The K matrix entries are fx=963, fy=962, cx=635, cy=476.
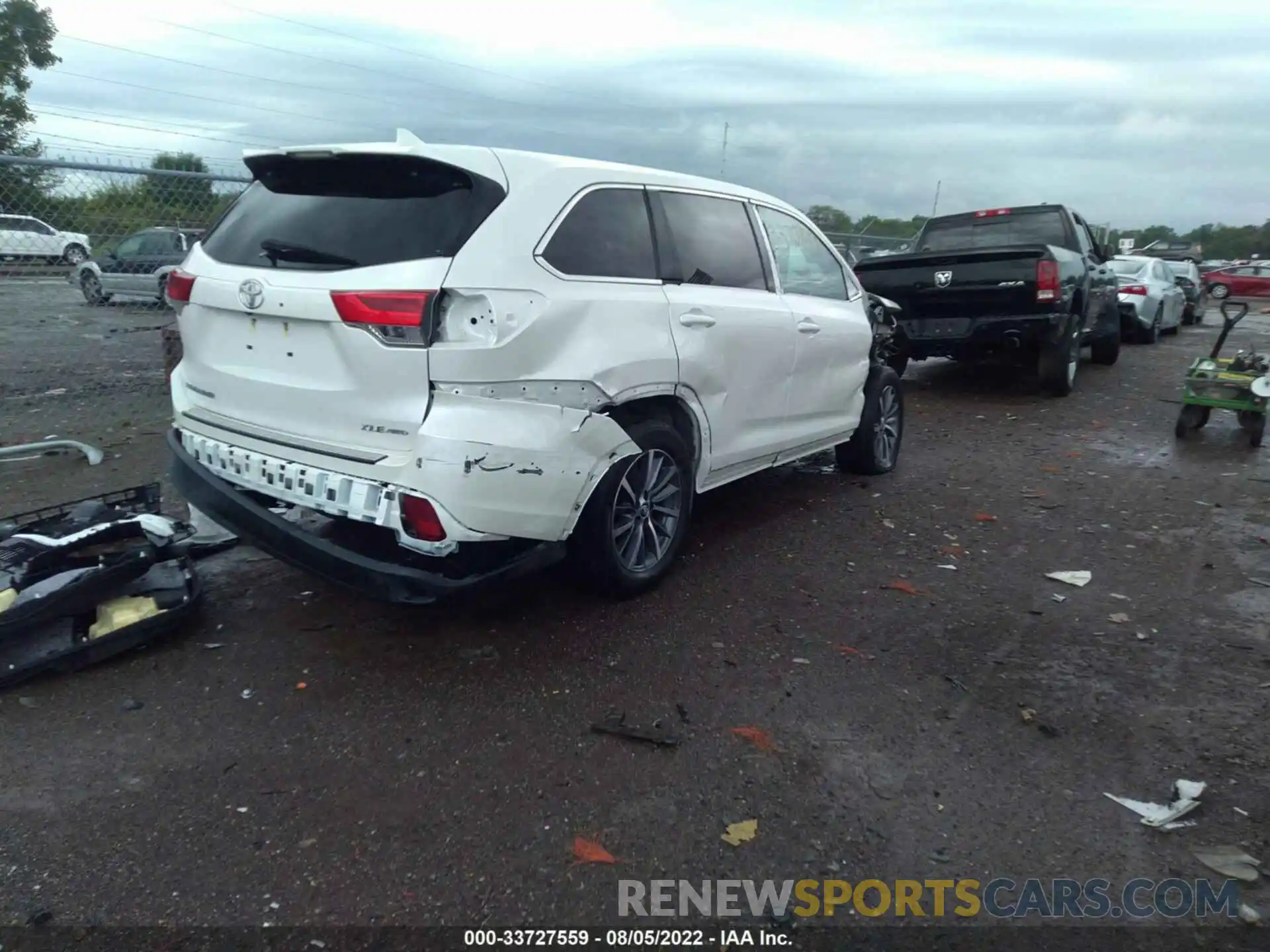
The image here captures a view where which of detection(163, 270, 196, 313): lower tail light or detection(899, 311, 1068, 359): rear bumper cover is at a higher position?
detection(163, 270, 196, 313): lower tail light

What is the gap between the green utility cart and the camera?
809 cm

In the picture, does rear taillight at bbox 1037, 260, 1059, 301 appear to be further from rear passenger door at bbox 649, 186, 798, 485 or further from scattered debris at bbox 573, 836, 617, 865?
scattered debris at bbox 573, 836, 617, 865

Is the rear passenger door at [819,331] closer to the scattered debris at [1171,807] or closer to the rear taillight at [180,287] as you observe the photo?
the scattered debris at [1171,807]

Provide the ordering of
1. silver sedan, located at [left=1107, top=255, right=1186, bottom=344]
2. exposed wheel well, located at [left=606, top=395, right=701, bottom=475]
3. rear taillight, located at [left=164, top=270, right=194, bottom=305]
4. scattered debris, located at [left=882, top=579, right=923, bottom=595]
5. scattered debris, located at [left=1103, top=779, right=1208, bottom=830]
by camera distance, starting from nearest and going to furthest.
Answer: scattered debris, located at [left=1103, top=779, right=1208, bottom=830] → rear taillight, located at [left=164, top=270, right=194, bottom=305] → exposed wheel well, located at [left=606, top=395, right=701, bottom=475] → scattered debris, located at [left=882, top=579, right=923, bottom=595] → silver sedan, located at [left=1107, top=255, right=1186, bottom=344]

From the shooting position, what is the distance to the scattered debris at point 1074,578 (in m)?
5.04

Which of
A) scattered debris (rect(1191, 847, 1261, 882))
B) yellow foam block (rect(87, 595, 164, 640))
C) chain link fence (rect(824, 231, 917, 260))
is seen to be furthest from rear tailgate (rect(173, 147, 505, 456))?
chain link fence (rect(824, 231, 917, 260))

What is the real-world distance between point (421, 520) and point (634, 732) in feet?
3.49

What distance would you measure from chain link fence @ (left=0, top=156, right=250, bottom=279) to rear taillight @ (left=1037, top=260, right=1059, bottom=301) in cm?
710

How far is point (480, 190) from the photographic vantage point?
3.58m

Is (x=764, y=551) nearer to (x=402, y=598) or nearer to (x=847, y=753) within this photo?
(x=847, y=753)

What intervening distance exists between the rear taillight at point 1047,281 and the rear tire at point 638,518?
614 centimetres

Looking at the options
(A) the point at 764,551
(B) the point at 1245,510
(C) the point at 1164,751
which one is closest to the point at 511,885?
(C) the point at 1164,751

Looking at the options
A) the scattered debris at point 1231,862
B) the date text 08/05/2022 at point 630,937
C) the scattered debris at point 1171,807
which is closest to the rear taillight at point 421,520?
the date text 08/05/2022 at point 630,937

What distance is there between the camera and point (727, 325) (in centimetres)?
468
